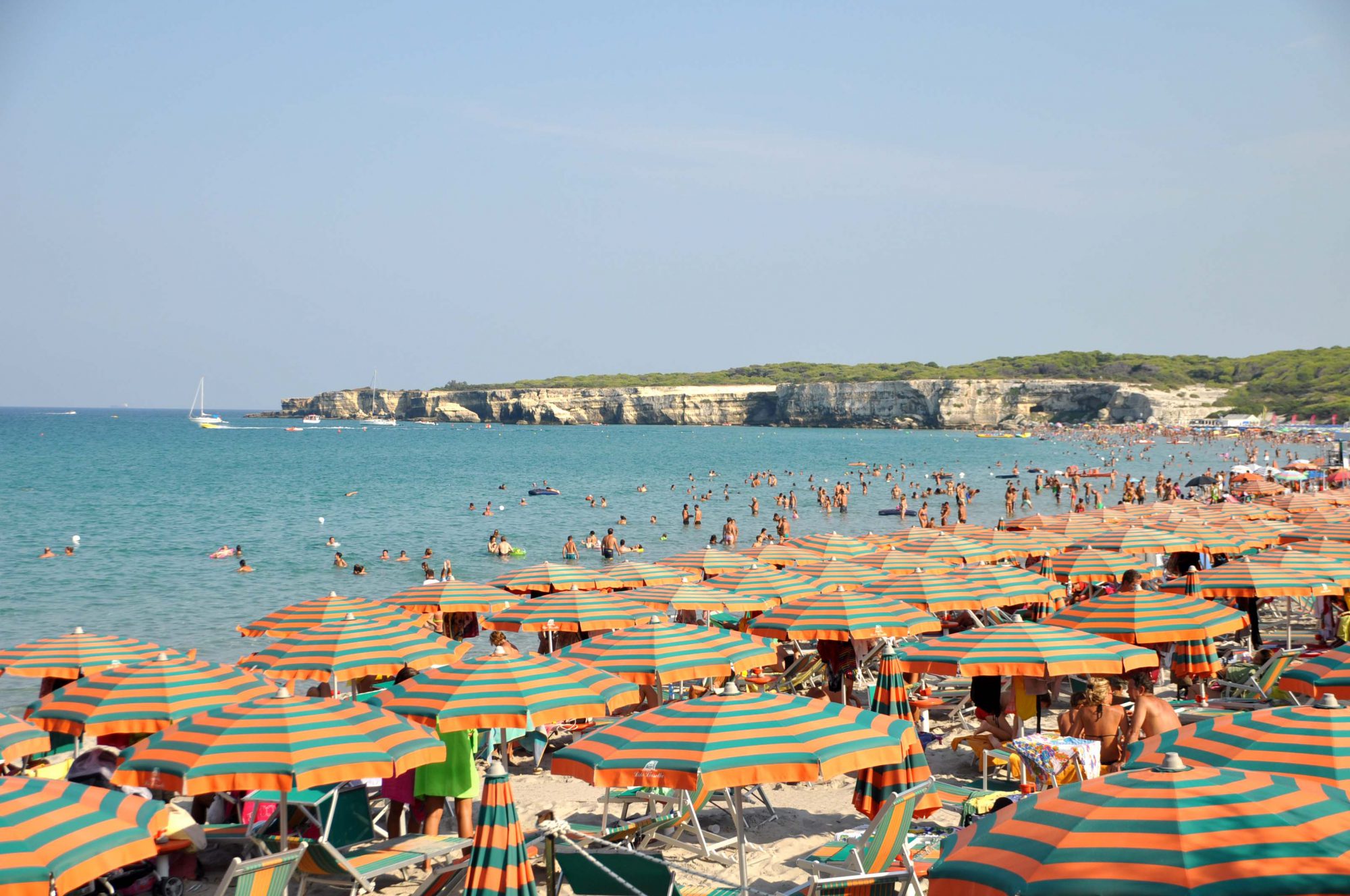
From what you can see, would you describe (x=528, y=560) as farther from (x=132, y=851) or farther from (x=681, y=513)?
(x=132, y=851)

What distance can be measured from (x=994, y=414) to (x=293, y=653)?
13624 cm

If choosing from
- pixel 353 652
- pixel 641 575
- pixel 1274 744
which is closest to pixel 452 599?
pixel 641 575

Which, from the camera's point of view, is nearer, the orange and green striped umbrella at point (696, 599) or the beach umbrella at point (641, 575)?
the orange and green striped umbrella at point (696, 599)

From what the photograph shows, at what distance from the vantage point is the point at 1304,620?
17.9 meters

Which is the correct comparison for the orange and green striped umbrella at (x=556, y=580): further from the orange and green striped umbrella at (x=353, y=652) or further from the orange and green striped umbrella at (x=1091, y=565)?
the orange and green striped umbrella at (x=1091, y=565)

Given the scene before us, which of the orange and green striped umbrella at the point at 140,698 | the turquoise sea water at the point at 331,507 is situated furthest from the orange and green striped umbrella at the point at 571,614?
the turquoise sea water at the point at 331,507

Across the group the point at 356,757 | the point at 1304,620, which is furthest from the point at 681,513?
the point at 356,757

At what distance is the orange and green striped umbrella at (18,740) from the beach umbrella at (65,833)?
1869 millimetres

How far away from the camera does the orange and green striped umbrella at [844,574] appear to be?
48.9 ft

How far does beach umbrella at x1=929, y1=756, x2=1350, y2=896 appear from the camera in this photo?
146 inches

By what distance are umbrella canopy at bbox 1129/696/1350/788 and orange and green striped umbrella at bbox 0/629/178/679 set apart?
9226 millimetres

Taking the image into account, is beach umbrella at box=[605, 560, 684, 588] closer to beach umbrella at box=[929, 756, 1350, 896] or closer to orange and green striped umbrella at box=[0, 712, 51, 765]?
orange and green striped umbrella at box=[0, 712, 51, 765]

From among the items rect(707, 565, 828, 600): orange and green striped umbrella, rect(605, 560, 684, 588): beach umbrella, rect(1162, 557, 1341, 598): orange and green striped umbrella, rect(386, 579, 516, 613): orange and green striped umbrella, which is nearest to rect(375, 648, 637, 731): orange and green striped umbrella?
rect(386, 579, 516, 613): orange and green striped umbrella

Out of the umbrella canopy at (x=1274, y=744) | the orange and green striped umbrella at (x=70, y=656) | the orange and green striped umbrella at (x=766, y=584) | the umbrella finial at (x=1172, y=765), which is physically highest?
the umbrella finial at (x=1172, y=765)
